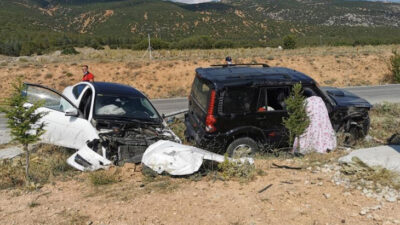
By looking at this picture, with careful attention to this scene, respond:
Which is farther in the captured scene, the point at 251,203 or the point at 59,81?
the point at 59,81

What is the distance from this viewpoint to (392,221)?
12.6ft

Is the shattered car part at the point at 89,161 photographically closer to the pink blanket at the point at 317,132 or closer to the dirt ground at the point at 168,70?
the pink blanket at the point at 317,132

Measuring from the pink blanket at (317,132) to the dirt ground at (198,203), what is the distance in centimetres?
143

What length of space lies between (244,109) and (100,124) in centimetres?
300

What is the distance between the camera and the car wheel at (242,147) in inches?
255

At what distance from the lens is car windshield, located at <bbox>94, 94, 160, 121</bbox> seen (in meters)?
7.04

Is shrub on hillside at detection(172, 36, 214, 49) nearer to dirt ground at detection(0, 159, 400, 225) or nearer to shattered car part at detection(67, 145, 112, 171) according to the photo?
shattered car part at detection(67, 145, 112, 171)

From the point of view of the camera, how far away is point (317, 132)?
6.80 metres

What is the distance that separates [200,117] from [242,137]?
955 mm

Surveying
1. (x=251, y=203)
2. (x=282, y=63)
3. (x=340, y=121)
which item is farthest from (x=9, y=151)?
(x=282, y=63)

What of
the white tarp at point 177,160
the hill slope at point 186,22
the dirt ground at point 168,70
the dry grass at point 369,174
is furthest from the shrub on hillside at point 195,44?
the dry grass at point 369,174

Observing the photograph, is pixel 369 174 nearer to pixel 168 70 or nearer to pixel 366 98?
pixel 366 98

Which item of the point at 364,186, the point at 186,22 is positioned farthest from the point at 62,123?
the point at 186,22

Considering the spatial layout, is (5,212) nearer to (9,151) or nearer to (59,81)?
(9,151)
